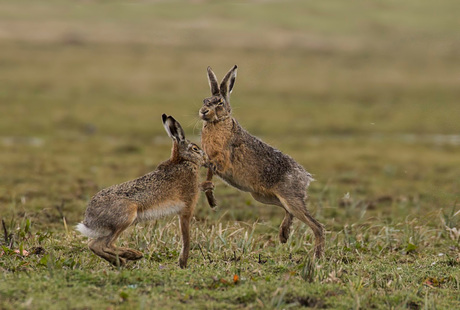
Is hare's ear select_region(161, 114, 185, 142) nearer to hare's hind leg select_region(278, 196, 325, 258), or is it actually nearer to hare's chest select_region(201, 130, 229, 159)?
hare's chest select_region(201, 130, 229, 159)

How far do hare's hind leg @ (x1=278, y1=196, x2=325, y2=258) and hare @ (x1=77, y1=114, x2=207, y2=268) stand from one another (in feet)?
3.53

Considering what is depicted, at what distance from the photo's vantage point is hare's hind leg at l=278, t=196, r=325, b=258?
755 centimetres

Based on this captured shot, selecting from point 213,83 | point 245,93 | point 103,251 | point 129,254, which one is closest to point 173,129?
point 213,83

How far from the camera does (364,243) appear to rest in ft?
27.4

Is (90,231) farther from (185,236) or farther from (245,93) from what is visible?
(245,93)

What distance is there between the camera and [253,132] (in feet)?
81.7

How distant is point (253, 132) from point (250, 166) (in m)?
17.1

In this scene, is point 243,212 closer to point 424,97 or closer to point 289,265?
point 289,265

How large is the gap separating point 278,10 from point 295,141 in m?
45.4

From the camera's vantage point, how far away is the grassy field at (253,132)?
6.04m

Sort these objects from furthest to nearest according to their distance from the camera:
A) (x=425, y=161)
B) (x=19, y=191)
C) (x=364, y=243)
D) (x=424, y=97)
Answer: (x=424, y=97) → (x=425, y=161) → (x=19, y=191) → (x=364, y=243)

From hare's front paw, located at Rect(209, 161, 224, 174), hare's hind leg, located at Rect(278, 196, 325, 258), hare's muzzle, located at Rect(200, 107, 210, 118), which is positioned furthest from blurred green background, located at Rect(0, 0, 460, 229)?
hare's hind leg, located at Rect(278, 196, 325, 258)

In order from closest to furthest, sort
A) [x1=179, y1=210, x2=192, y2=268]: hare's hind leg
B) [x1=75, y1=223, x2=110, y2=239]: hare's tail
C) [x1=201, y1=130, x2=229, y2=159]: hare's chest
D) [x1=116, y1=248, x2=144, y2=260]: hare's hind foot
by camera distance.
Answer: [x1=75, y1=223, x2=110, y2=239]: hare's tail < [x1=116, y1=248, x2=144, y2=260]: hare's hind foot < [x1=179, y1=210, x2=192, y2=268]: hare's hind leg < [x1=201, y1=130, x2=229, y2=159]: hare's chest

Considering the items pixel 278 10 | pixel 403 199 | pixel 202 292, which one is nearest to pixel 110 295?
pixel 202 292
